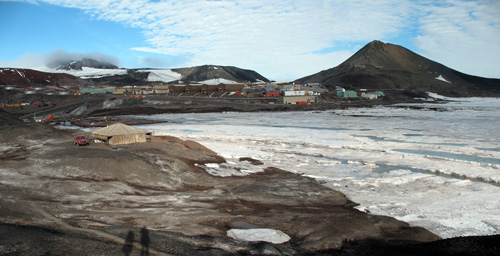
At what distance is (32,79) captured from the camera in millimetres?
175500

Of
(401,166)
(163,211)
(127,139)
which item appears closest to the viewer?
(163,211)

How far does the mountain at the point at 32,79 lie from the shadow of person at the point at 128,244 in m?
177

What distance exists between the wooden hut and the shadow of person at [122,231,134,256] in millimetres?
23282

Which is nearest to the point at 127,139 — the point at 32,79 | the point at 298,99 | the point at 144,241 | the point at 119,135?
the point at 119,135

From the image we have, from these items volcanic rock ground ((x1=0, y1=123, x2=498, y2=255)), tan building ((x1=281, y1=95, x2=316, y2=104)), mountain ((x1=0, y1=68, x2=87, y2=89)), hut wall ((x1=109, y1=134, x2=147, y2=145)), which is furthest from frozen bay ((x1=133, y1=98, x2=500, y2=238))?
mountain ((x1=0, y1=68, x2=87, y2=89))

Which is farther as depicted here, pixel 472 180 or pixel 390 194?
pixel 472 180

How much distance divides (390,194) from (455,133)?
31874mm

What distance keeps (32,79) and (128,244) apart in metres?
192

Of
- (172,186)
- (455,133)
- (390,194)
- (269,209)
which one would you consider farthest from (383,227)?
(455,133)

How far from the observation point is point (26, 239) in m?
10.9

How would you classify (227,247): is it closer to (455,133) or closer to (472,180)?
(472,180)

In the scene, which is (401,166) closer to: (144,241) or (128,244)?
(144,241)

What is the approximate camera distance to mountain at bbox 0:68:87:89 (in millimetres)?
166375

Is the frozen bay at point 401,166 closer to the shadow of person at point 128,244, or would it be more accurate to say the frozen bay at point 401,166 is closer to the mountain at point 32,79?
the shadow of person at point 128,244
